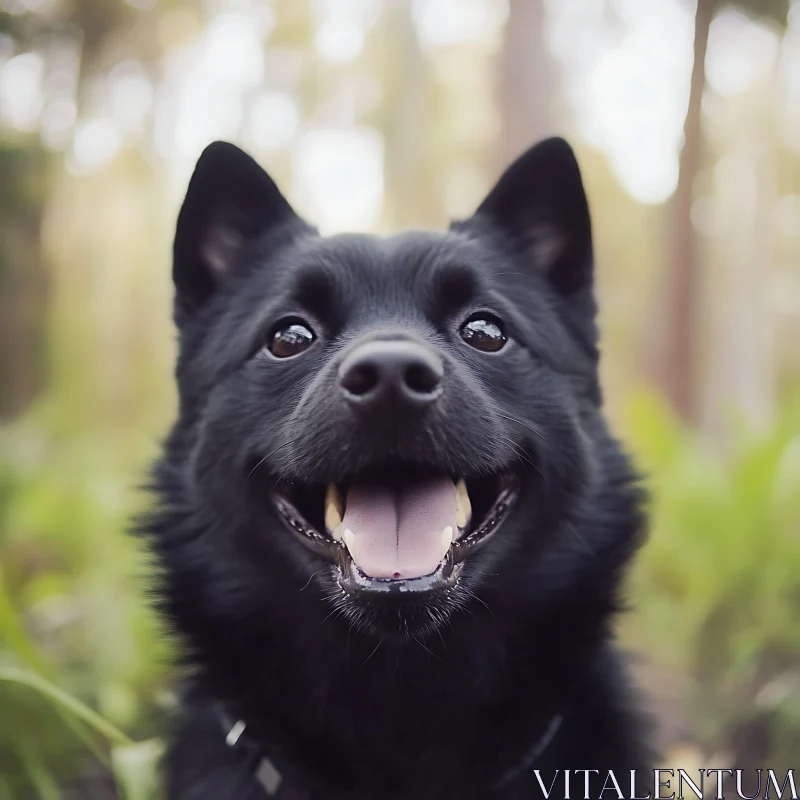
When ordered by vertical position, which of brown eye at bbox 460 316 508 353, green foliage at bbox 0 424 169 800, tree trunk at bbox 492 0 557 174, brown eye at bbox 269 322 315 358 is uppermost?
tree trunk at bbox 492 0 557 174

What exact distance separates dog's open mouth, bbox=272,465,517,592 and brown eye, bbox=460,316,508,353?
14.5 inches

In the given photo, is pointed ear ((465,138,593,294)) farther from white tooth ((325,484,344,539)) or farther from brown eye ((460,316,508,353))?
white tooth ((325,484,344,539))

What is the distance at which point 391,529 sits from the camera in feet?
5.49

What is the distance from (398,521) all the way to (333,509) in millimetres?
207

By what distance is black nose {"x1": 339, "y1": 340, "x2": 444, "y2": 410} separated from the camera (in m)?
1.51

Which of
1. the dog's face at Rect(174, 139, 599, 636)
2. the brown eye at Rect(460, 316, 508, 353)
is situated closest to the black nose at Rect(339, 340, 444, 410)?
the dog's face at Rect(174, 139, 599, 636)

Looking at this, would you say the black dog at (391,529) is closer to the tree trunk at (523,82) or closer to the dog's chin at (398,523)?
the dog's chin at (398,523)

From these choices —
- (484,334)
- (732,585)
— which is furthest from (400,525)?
(732,585)

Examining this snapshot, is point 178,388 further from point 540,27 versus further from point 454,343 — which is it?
point 540,27

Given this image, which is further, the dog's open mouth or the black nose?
the dog's open mouth

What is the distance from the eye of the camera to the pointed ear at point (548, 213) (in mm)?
2238

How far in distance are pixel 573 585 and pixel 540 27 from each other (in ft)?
16.4

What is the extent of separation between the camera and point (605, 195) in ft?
58.3

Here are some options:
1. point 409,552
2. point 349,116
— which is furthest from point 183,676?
point 349,116
